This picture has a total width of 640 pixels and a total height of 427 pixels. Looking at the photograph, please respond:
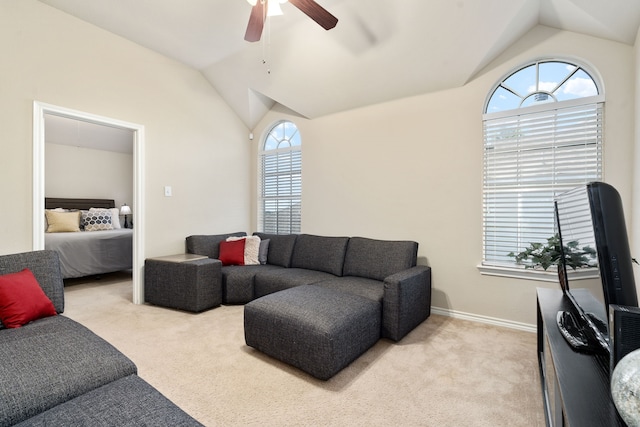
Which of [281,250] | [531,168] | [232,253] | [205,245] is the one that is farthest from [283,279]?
[531,168]

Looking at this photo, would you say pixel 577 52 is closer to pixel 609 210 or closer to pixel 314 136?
pixel 609 210

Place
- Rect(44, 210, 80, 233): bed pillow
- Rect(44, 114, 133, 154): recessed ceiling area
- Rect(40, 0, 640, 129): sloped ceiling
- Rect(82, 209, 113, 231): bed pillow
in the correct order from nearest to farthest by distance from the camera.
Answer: Rect(40, 0, 640, 129): sloped ceiling, Rect(44, 210, 80, 233): bed pillow, Rect(44, 114, 133, 154): recessed ceiling area, Rect(82, 209, 113, 231): bed pillow

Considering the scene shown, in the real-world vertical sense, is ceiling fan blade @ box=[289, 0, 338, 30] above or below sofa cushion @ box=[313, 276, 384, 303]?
above

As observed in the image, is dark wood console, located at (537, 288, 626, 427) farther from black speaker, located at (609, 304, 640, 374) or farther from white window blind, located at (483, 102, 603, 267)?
white window blind, located at (483, 102, 603, 267)

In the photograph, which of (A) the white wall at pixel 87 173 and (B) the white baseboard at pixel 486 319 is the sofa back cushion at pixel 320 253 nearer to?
(B) the white baseboard at pixel 486 319

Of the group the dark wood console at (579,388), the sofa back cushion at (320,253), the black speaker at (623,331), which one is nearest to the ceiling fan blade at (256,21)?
the sofa back cushion at (320,253)

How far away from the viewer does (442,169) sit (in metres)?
3.20

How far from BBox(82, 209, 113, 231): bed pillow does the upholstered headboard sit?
727 millimetres

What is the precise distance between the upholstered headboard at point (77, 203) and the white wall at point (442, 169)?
5.24 m

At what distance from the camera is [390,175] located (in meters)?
3.53

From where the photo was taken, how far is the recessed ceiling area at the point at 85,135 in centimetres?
532

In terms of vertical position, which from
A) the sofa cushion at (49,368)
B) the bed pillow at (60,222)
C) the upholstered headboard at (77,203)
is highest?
the upholstered headboard at (77,203)

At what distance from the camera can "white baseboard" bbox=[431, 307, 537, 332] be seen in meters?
2.78

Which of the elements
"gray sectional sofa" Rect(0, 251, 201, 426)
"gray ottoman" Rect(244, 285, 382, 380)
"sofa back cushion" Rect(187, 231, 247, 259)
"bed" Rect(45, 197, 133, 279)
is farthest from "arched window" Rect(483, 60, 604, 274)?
"bed" Rect(45, 197, 133, 279)
